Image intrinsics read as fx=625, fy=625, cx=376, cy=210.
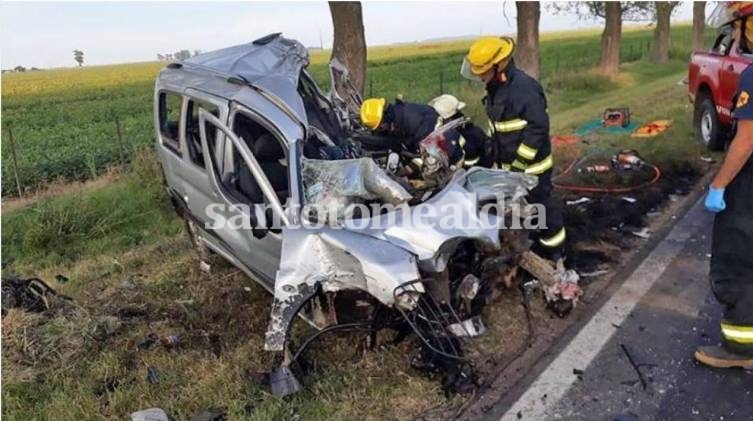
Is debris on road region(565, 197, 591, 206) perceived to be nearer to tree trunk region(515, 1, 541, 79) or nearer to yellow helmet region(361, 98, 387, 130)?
yellow helmet region(361, 98, 387, 130)

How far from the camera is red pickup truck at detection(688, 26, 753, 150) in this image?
7031 millimetres

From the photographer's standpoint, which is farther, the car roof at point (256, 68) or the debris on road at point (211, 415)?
the car roof at point (256, 68)

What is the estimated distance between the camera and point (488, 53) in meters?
4.31

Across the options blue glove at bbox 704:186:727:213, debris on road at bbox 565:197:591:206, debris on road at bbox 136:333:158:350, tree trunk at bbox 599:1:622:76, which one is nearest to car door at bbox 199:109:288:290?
debris on road at bbox 136:333:158:350

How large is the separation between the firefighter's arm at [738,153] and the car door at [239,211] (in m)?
2.36

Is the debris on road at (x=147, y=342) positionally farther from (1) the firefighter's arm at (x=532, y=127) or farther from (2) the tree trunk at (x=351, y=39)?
(2) the tree trunk at (x=351, y=39)

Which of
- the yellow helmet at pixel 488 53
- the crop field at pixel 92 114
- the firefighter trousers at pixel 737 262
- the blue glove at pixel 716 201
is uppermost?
the yellow helmet at pixel 488 53

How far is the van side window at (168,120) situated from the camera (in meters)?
5.09

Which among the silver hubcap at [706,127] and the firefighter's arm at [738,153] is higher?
the firefighter's arm at [738,153]

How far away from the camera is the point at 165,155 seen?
516 cm

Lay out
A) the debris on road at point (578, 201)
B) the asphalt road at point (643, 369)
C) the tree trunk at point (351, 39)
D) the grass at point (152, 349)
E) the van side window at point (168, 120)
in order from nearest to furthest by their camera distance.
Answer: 1. the asphalt road at point (643, 369)
2. the grass at point (152, 349)
3. the van side window at point (168, 120)
4. the debris on road at point (578, 201)
5. the tree trunk at point (351, 39)

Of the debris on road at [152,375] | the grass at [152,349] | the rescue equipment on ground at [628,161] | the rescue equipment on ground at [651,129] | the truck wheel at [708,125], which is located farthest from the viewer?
the rescue equipment on ground at [651,129]

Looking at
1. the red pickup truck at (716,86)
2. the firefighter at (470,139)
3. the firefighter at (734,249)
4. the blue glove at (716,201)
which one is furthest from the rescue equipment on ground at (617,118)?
the blue glove at (716,201)

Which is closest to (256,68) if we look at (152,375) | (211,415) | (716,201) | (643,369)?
(152,375)
